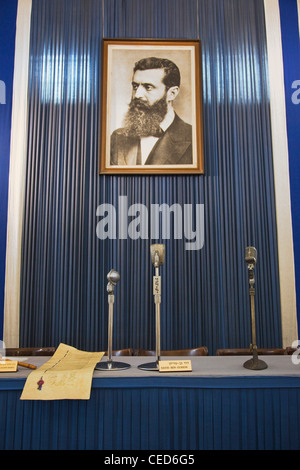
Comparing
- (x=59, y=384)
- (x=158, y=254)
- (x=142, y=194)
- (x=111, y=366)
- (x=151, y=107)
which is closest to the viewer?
(x=59, y=384)

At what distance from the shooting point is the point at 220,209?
446 centimetres

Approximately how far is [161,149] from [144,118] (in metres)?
0.45

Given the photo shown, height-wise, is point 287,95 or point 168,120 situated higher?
point 287,95

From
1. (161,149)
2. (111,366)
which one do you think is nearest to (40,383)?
(111,366)

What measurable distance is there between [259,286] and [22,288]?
275 cm

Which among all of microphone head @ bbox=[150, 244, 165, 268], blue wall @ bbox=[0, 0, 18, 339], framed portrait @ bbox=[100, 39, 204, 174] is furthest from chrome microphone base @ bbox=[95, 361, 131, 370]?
framed portrait @ bbox=[100, 39, 204, 174]

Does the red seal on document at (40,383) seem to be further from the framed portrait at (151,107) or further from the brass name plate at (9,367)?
the framed portrait at (151,107)

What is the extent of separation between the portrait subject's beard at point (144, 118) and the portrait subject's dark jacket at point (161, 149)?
96mm

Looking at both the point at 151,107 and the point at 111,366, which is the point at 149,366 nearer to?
the point at 111,366

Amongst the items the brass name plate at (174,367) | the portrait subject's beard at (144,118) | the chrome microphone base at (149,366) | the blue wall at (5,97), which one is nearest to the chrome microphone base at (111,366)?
Result: the chrome microphone base at (149,366)

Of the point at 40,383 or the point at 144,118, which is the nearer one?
the point at 40,383

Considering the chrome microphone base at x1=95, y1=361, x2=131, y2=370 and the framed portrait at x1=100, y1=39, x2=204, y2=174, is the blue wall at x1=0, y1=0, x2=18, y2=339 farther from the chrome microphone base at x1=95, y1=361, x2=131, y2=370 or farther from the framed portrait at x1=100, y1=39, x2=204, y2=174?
the chrome microphone base at x1=95, y1=361, x2=131, y2=370

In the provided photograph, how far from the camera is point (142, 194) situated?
4492 mm

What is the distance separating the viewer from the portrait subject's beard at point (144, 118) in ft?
14.9
